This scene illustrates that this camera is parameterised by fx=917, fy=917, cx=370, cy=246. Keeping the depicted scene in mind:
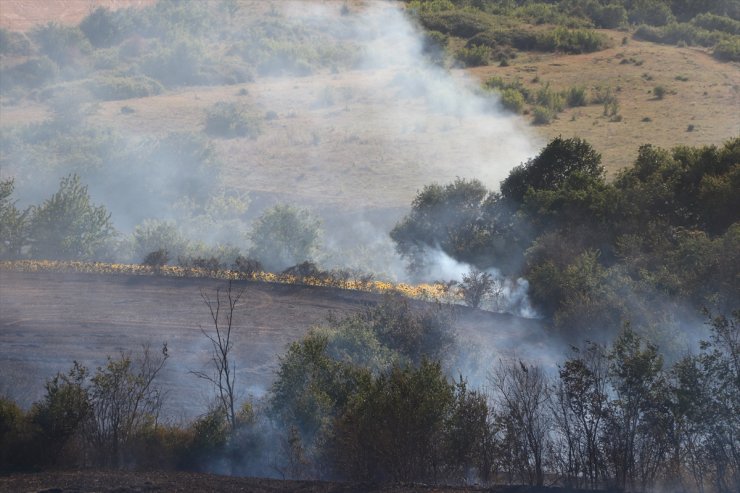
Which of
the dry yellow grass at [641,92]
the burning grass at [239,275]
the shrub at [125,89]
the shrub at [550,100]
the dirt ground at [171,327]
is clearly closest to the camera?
the dirt ground at [171,327]

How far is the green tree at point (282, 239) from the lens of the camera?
27.0 metres

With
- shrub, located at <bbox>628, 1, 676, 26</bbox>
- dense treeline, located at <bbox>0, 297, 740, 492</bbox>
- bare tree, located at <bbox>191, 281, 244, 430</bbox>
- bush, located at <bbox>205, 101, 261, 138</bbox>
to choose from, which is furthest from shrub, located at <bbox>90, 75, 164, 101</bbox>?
dense treeline, located at <bbox>0, 297, 740, 492</bbox>

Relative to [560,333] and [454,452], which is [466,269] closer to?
[560,333]

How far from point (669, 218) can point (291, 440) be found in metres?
14.2

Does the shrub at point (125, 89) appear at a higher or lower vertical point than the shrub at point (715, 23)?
lower

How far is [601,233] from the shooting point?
22.4 metres

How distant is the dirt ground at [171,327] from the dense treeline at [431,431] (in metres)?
2.53

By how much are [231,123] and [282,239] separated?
66.7 feet

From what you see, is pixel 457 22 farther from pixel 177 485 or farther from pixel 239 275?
pixel 177 485

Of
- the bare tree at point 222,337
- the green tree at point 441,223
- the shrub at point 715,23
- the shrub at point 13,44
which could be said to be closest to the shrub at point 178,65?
the shrub at point 13,44

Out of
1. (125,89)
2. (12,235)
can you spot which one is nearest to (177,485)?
(12,235)

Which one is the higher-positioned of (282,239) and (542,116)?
(542,116)

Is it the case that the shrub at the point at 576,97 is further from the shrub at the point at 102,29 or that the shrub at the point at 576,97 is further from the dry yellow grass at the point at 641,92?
the shrub at the point at 102,29

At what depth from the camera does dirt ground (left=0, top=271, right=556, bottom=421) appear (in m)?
16.9
